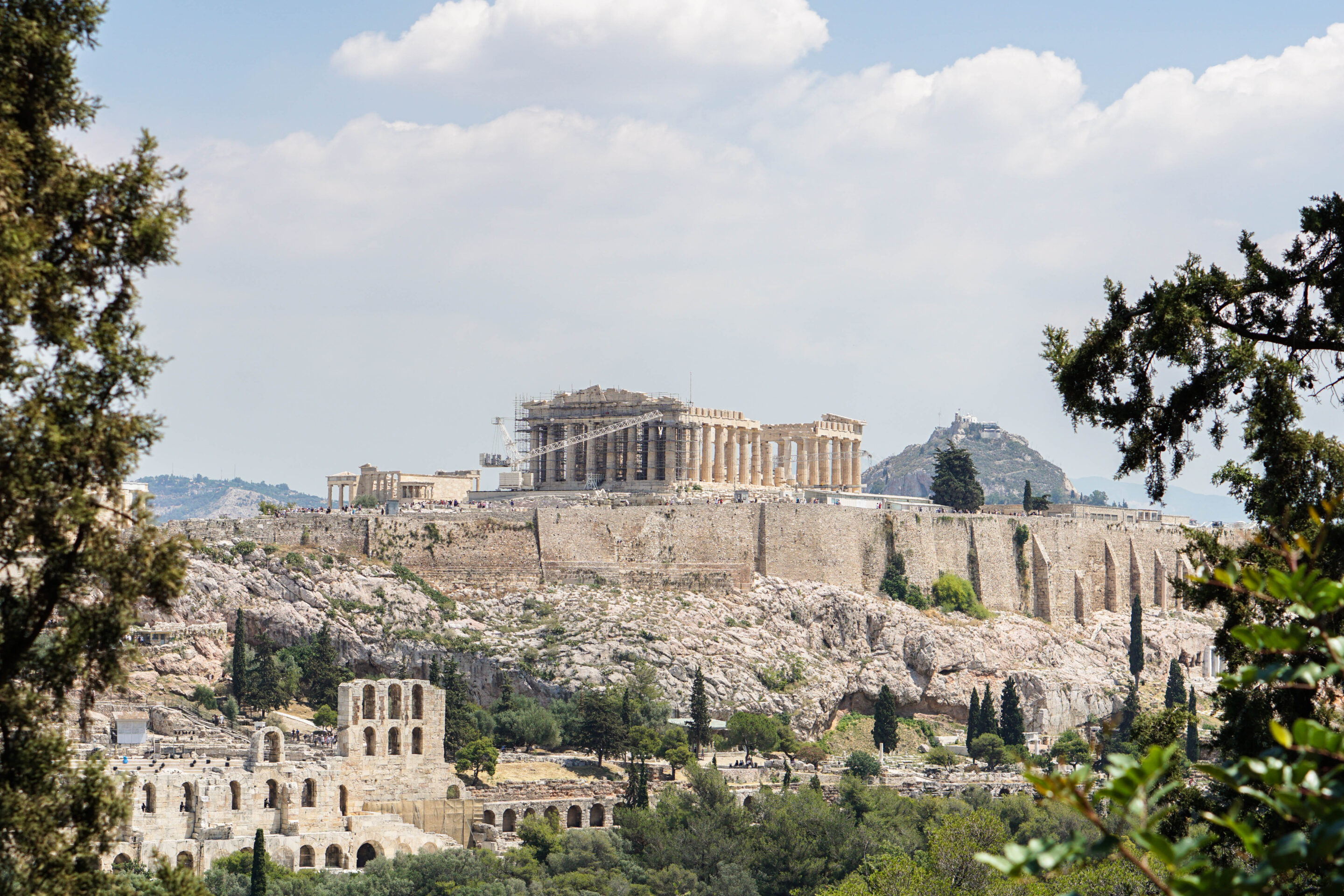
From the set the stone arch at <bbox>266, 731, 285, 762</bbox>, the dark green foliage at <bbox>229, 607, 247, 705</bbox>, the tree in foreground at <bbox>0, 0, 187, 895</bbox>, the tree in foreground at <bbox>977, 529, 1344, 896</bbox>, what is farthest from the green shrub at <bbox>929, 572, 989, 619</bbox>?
the tree in foreground at <bbox>977, 529, 1344, 896</bbox>

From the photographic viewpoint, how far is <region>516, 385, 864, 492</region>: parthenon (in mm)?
69250

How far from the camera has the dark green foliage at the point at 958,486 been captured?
82062mm

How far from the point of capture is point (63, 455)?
38.2 ft

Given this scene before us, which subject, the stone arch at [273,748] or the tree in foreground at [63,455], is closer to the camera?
the tree in foreground at [63,455]

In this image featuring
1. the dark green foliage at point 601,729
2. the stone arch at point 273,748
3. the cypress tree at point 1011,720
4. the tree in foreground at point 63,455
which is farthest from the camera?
the cypress tree at point 1011,720

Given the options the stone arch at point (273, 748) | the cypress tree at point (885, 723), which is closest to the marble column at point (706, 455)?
the cypress tree at point (885, 723)

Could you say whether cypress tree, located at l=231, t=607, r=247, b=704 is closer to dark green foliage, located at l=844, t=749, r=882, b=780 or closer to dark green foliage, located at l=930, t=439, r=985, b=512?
dark green foliage, located at l=844, t=749, r=882, b=780

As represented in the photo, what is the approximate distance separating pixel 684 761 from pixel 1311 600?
1831 inches

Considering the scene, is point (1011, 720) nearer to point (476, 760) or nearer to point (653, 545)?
point (653, 545)

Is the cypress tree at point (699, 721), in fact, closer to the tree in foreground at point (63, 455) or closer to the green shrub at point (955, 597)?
the green shrub at point (955, 597)

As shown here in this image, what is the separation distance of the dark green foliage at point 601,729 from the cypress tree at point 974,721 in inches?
552

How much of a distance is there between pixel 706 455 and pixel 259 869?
117 feet

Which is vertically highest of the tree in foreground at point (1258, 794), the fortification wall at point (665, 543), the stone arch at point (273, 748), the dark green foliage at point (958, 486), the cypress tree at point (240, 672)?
the dark green foliage at point (958, 486)

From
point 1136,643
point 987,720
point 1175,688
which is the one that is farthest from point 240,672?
point 1136,643
